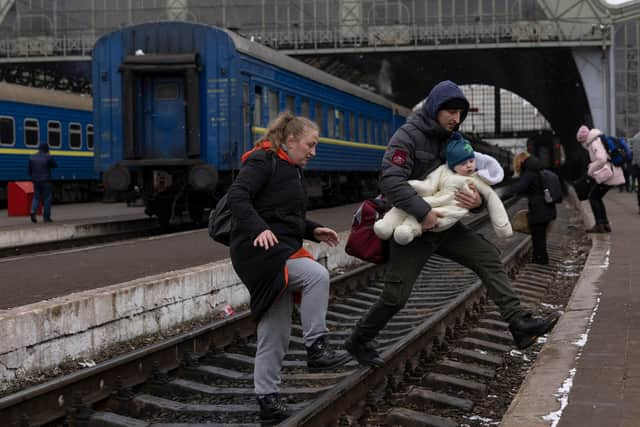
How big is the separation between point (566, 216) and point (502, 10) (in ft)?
54.0

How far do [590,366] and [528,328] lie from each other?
587 mm

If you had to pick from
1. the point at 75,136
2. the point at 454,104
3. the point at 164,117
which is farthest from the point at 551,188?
the point at 75,136

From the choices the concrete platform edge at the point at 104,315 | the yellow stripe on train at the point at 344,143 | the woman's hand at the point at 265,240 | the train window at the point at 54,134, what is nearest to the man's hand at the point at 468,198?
the woman's hand at the point at 265,240

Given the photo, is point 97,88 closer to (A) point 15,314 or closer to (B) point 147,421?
(A) point 15,314

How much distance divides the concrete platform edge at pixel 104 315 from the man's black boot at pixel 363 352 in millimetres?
1983

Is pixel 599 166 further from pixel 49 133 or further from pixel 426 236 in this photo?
pixel 49 133

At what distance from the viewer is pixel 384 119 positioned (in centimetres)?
2934

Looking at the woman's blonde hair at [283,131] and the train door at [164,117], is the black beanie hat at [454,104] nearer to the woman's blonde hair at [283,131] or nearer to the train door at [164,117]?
the woman's blonde hair at [283,131]

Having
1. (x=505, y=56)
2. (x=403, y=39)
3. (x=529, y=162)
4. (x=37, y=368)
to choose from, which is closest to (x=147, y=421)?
(x=37, y=368)

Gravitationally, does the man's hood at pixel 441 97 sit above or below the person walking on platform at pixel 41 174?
above

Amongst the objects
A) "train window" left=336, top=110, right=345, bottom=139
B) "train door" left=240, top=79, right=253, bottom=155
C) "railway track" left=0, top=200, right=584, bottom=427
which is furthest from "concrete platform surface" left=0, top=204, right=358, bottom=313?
"train window" left=336, top=110, right=345, bottom=139

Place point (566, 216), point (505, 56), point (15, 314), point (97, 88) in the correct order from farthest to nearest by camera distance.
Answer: point (505, 56) → point (566, 216) → point (97, 88) → point (15, 314)

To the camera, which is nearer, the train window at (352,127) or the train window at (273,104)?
the train window at (273,104)

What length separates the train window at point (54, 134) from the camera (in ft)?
92.3
